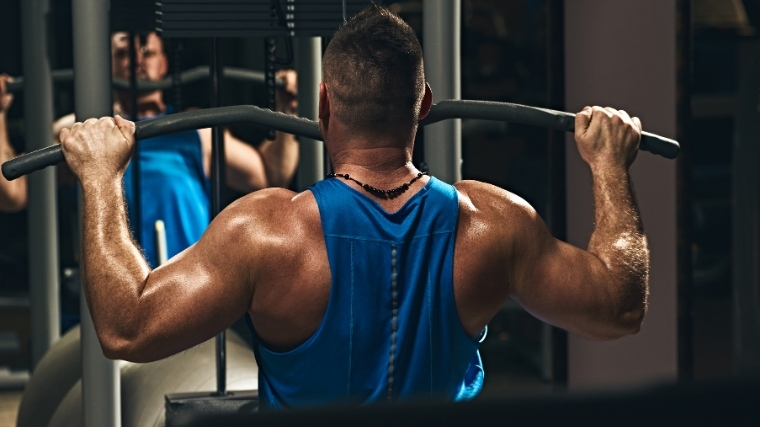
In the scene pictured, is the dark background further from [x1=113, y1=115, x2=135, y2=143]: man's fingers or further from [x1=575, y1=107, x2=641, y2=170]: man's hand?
[x1=113, y1=115, x2=135, y2=143]: man's fingers

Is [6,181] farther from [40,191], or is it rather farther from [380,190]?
[380,190]

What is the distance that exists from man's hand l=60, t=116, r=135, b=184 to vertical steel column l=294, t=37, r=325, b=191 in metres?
1.04

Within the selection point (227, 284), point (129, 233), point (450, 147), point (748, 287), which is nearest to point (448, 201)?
point (227, 284)

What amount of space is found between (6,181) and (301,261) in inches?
108

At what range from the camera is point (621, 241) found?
1.53 metres

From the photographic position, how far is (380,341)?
1.40 metres

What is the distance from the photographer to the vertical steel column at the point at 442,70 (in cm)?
216

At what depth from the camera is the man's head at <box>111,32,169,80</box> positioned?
4.00m

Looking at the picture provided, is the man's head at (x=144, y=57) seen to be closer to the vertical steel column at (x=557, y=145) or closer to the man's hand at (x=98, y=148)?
the vertical steel column at (x=557, y=145)

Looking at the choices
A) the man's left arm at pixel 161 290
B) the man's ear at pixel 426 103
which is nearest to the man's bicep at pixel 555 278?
the man's ear at pixel 426 103

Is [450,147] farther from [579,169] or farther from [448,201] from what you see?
[579,169]

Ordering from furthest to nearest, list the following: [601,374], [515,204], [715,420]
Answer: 1. [601,374]
2. [515,204]
3. [715,420]

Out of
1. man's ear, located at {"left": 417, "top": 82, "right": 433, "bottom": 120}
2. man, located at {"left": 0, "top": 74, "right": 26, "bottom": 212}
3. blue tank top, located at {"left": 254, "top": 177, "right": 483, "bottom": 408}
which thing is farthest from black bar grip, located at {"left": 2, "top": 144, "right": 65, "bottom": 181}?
man, located at {"left": 0, "top": 74, "right": 26, "bottom": 212}

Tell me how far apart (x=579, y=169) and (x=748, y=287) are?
0.87 metres
